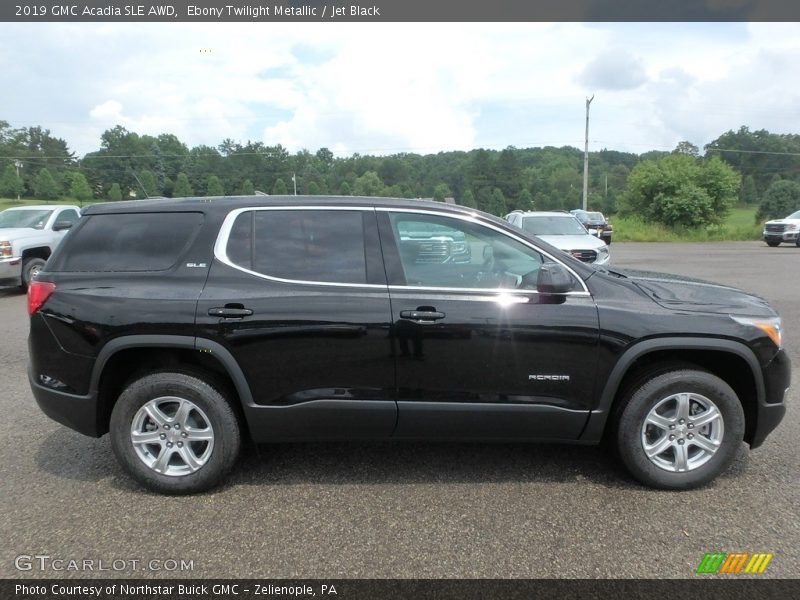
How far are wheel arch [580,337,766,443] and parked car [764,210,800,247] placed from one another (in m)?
26.3

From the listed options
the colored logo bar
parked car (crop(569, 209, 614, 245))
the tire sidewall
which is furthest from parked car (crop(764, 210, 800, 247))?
the tire sidewall

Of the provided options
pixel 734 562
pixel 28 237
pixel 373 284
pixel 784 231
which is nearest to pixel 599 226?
pixel 784 231

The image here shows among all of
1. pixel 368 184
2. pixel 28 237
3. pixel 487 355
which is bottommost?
pixel 487 355

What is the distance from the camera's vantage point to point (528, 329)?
346 cm

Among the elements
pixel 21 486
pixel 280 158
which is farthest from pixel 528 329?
pixel 280 158

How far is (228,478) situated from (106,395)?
0.94m

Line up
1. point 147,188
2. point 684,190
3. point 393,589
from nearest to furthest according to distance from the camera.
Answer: point 393,589, point 147,188, point 684,190

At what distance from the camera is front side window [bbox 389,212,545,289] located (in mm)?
3629

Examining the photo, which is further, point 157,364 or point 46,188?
point 46,188

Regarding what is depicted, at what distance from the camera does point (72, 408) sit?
3.62 metres

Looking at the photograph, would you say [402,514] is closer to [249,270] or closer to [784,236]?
[249,270]

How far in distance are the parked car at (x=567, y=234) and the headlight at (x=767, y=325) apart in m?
7.75

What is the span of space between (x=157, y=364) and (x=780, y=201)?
59.0 meters

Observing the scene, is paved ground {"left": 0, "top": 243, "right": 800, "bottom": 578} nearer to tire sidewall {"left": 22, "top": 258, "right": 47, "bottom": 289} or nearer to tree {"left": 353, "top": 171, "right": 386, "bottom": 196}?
tire sidewall {"left": 22, "top": 258, "right": 47, "bottom": 289}
